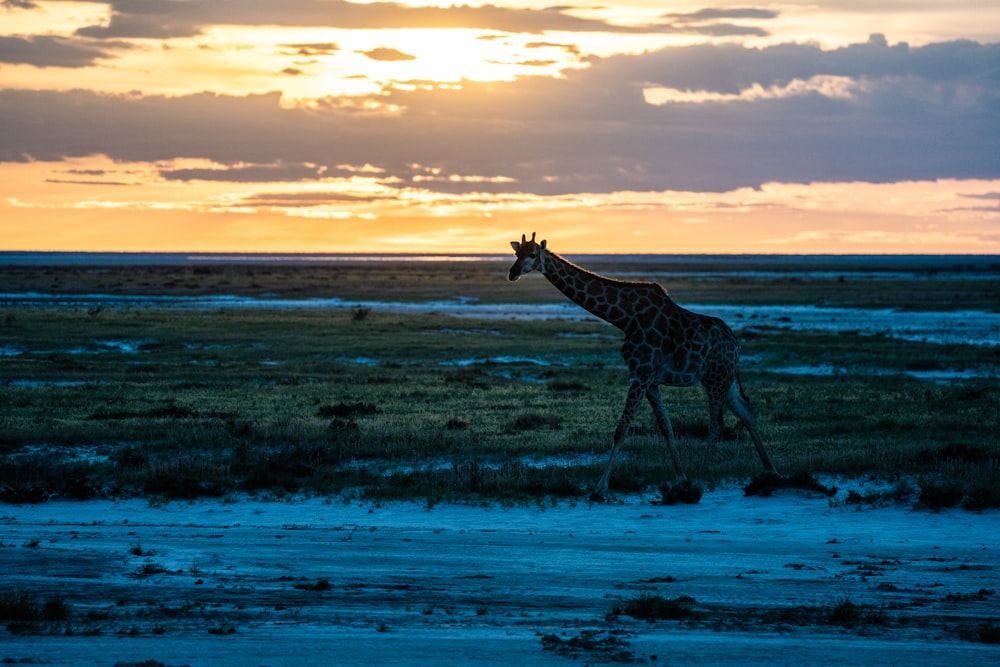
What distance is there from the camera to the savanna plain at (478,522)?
9398 millimetres

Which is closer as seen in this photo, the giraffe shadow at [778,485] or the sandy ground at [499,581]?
the sandy ground at [499,581]

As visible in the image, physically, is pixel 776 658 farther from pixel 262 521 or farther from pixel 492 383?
pixel 492 383

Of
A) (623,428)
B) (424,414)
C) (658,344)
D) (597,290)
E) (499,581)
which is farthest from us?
(424,414)

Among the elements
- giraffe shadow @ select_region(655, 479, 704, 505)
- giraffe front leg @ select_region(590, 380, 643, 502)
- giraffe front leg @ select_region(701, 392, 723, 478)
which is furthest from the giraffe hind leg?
giraffe shadow @ select_region(655, 479, 704, 505)

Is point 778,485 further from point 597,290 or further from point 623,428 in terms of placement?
point 597,290

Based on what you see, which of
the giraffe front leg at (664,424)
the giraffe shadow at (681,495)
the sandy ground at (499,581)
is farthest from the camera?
the giraffe front leg at (664,424)

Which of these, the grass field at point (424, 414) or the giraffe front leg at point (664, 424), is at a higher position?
the giraffe front leg at point (664, 424)

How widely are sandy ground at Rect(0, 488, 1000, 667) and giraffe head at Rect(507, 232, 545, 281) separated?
11.7ft

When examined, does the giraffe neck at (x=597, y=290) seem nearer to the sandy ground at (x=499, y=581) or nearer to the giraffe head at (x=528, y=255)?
the giraffe head at (x=528, y=255)

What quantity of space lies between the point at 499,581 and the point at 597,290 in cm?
659

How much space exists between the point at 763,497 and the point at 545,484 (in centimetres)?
315

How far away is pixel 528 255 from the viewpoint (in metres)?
16.6

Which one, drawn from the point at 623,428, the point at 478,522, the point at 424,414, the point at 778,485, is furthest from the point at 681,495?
the point at 424,414

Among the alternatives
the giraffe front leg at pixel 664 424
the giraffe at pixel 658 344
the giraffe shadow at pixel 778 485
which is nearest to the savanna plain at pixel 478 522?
the giraffe shadow at pixel 778 485
